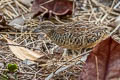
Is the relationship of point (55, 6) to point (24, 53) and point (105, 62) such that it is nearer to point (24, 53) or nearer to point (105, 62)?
point (24, 53)

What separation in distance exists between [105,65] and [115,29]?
1.40 metres

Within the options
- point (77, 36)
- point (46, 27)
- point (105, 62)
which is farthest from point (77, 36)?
point (105, 62)

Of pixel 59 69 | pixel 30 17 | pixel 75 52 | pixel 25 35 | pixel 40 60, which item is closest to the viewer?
pixel 59 69

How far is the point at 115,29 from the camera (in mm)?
3668

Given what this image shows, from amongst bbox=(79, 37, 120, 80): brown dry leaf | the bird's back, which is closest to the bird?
the bird's back

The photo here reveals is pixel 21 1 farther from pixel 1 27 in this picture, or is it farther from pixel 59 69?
pixel 59 69

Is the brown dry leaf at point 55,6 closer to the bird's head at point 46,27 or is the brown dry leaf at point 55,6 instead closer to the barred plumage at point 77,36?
the bird's head at point 46,27

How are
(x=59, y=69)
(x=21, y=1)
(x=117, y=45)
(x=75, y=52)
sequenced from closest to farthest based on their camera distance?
(x=117, y=45) < (x=59, y=69) < (x=75, y=52) < (x=21, y=1)

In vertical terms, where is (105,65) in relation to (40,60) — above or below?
above

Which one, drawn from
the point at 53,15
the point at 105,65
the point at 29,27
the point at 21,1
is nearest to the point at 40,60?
the point at 105,65

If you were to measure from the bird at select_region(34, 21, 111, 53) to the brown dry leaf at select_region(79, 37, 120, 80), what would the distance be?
75cm

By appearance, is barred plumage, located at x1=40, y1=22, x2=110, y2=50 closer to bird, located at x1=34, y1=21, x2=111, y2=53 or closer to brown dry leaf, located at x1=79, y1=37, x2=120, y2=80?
bird, located at x1=34, y1=21, x2=111, y2=53

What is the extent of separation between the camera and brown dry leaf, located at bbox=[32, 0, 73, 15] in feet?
13.1

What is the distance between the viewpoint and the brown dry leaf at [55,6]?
157 inches
